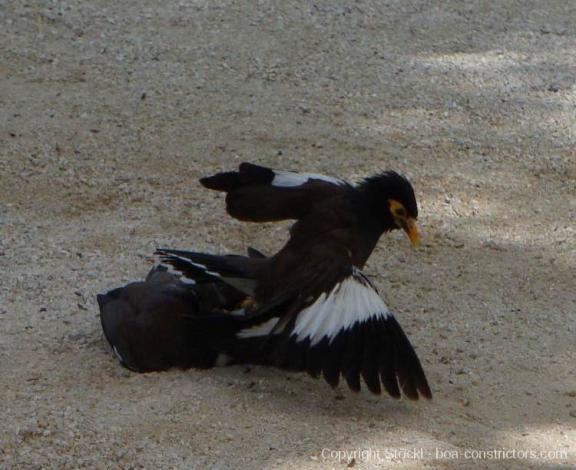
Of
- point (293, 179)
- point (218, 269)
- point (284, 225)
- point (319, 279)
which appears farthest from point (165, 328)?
point (284, 225)

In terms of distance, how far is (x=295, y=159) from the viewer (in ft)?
23.6

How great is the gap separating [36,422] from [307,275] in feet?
4.11

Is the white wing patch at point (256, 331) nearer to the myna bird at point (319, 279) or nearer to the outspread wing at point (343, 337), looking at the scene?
the myna bird at point (319, 279)

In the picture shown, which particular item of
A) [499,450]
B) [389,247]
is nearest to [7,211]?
[389,247]

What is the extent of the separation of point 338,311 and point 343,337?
109 mm

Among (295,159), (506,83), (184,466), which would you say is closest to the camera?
(184,466)

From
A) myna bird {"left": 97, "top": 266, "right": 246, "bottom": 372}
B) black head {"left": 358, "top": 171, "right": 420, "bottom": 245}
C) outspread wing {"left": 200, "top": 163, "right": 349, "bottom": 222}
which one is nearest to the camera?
myna bird {"left": 97, "top": 266, "right": 246, "bottom": 372}

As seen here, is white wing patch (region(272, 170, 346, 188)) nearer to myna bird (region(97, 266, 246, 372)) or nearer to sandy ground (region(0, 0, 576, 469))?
myna bird (region(97, 266, 246, 372))

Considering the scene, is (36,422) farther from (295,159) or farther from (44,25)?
(44,25)

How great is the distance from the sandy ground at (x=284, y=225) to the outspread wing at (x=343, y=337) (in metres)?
0.19

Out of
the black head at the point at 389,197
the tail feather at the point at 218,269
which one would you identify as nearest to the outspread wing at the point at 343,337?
the tail feather at the point at 218,269

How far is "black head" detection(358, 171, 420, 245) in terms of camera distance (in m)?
5.34

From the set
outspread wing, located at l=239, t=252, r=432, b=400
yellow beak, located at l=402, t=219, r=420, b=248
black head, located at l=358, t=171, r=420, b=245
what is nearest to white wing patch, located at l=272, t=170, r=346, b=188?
black head, located at l=358, t=171, r=420, b=245

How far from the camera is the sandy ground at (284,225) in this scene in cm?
466
